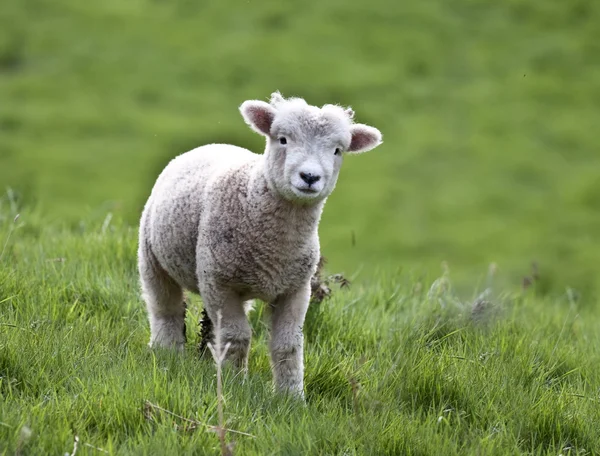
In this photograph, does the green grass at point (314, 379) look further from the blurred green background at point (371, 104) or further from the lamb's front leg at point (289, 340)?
the blurred green background at point (371, 104)

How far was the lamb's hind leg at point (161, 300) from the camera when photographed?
4.67m

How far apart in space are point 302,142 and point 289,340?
90 centimetres

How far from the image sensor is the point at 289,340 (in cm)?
421

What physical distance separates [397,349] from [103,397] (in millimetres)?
1604

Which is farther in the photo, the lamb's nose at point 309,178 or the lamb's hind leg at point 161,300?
the lamb's hind leg at point 161,300

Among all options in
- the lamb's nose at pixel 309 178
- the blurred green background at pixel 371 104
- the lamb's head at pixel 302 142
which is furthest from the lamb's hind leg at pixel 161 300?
the blurred green background at pixel 371 104

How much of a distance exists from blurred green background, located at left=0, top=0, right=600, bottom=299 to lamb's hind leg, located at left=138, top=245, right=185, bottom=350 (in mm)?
5935

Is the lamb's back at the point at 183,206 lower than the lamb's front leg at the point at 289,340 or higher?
higher

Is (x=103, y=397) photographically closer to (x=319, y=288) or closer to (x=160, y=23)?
(x=319, y=288)

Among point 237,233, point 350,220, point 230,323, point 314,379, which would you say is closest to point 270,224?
point 237,233

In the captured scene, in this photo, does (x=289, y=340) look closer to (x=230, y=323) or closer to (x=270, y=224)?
(x=230, y=323)

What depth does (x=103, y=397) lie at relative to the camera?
11.3ft

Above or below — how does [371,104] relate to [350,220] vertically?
above

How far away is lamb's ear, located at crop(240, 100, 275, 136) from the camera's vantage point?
13.9 ft
